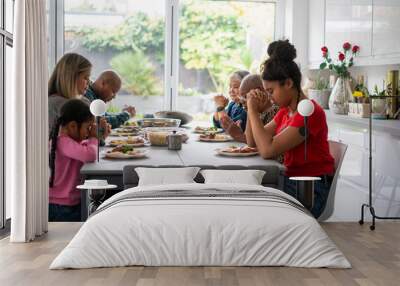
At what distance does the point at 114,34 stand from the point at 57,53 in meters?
0.72

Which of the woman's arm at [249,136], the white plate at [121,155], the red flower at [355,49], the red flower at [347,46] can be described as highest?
the red flower at [347,46]

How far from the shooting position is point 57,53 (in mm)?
9195

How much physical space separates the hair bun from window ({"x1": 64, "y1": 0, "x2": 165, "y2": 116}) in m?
4.45

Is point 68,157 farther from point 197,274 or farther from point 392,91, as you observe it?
point 392,91

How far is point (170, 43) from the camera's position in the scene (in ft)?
30.6

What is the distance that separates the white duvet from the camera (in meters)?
3.70

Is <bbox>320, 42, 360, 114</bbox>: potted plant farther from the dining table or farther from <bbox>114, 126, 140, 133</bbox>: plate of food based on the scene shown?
the dining table

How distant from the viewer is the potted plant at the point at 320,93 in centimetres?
783

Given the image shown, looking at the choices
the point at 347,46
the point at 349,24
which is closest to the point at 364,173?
the point at 347,46

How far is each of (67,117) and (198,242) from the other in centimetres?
175

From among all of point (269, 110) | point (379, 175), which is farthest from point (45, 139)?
point (379, 175)

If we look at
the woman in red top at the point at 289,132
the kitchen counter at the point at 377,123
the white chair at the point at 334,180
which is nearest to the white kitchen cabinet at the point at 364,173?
Result: the kitchen counter at the point at 377,123

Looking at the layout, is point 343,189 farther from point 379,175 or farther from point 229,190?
point 229,190

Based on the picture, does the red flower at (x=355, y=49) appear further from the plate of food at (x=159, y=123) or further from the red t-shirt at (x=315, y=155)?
the red t-shirt at (x=315, y=155)
